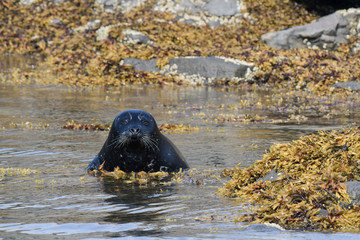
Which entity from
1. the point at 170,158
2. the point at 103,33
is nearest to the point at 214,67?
the point at 103,33

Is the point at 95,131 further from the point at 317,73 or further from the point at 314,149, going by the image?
the point at 317,73

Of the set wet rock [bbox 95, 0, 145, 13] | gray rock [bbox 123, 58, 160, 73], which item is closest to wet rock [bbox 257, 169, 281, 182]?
gray rock [bbox 123, 58, 160, 73]

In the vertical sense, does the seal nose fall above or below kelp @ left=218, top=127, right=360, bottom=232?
above

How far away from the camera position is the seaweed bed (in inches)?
297

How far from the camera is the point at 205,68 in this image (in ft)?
80.9

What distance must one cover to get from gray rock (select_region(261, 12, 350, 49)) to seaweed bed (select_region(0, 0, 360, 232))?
44 cm

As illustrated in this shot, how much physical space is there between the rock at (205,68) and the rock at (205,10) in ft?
20.8

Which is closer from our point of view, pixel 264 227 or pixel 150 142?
pixel 264 227

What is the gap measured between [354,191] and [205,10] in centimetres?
2455

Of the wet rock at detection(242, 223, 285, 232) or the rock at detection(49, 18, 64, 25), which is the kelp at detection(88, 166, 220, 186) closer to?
the wet rock at detection(242, 223, 285, 232)

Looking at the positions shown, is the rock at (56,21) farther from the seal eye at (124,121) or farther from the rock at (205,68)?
the seal eye at (124,121)

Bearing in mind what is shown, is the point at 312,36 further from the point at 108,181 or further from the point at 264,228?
the point at 264,228

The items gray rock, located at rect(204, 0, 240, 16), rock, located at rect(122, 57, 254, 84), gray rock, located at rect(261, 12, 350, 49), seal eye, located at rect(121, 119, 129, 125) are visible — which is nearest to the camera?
seal eye, located at rect(121, 119, 129, 125)

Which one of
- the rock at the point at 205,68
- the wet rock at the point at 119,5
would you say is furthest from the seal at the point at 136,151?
the wet rock at the point at 119,5
